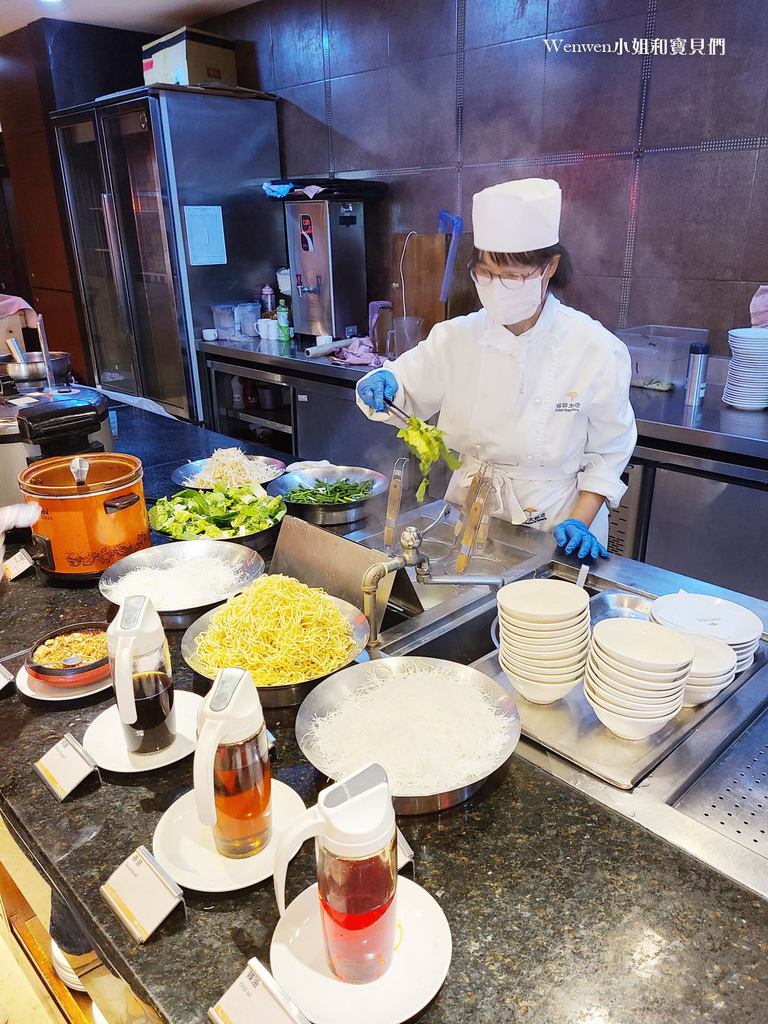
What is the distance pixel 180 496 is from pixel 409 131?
3.55m

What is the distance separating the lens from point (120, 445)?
9.96 feet

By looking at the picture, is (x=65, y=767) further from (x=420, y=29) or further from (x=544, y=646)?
(x=420, y=29)

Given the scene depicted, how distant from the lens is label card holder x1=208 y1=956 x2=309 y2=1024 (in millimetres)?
774

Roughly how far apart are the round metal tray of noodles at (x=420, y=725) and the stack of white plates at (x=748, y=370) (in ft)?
8.39

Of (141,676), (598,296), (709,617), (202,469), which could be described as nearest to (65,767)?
(141,676)

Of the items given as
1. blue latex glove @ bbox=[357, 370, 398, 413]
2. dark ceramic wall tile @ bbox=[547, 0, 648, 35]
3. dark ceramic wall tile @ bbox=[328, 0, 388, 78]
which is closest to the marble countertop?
blue latex glove @ bbox=[357, 370, 398, 413]

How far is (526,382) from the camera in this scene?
7.89 feet

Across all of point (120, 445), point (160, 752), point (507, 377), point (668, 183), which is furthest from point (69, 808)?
point (668, 183)

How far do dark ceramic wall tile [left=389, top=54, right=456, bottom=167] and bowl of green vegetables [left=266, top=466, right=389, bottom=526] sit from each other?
2.94 m

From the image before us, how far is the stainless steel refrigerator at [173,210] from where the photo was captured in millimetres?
5090

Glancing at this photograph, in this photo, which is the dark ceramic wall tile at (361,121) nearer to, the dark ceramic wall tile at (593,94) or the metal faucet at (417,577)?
the dark ceramic wall tile at (593,94)

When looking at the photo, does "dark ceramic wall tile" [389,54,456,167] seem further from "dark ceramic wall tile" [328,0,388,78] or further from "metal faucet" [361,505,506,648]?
"metal faucet" [361,505,506,648]

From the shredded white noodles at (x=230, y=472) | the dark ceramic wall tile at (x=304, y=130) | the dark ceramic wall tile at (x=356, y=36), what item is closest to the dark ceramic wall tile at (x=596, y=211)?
the dark ceramic wall tile at (x=356, y=36)

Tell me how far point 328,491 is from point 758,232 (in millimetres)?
2445
